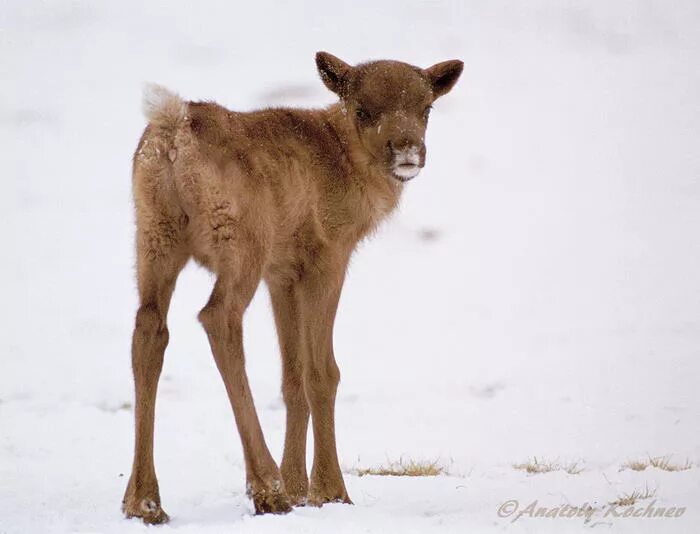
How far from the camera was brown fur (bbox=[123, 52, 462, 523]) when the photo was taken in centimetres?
663

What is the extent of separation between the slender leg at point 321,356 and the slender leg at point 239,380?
3.02 ft

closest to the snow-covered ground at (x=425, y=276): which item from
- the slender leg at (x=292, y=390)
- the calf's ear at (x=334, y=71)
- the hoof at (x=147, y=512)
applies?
the hoof at (x=147, y=512)

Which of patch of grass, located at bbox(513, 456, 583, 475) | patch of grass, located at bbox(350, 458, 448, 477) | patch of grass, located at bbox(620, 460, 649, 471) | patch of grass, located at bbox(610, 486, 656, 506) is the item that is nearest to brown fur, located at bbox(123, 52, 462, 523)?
patch of grass, located at bbox(350, 458, 448, 477)

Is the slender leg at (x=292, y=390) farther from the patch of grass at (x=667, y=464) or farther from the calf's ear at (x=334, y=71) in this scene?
the patch of grass at (x=667, y=464)

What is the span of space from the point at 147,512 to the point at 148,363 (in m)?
0.89

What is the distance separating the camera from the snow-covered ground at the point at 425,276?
27.6ft

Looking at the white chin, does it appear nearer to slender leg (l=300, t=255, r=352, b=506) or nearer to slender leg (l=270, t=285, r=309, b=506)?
slender leg (l=300, t=255, r=352, b=506)

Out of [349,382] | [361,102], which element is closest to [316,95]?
[349,382]

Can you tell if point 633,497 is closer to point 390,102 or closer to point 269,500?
point 269,500

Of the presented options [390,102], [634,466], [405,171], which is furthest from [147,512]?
[634,466]

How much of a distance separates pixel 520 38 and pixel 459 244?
928 cm

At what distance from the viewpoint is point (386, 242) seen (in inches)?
735

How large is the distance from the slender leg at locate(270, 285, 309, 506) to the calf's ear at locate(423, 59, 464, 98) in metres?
1.92

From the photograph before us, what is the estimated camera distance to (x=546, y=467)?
361 inches
